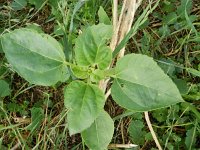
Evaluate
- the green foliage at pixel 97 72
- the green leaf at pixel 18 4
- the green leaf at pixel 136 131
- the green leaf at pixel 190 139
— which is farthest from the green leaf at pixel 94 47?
the green leaf at pixel 18 4

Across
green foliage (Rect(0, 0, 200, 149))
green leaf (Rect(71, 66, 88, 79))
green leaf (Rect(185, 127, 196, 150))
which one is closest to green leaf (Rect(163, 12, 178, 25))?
green foliage (Rect(0, 0, 200, 149))

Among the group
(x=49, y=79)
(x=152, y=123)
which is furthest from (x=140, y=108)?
(x=152, y=123)

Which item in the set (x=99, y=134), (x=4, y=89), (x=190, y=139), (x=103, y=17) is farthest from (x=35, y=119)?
(x=190, y=139)

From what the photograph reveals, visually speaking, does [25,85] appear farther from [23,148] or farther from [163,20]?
[163,20]

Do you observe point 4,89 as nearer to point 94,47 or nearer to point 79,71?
point 79,71

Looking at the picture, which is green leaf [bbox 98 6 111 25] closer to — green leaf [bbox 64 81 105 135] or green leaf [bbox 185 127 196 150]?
green leaf [bbox 64 81 105 135]
